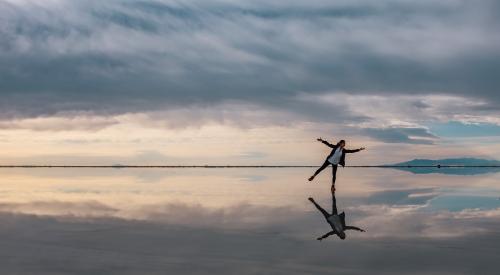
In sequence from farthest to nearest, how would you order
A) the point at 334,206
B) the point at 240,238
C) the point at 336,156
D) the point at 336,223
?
the point at 336,156, the point at 334,206, the point at 336,223, the point at 240,238

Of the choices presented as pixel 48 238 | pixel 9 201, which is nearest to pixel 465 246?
pixel 48 238

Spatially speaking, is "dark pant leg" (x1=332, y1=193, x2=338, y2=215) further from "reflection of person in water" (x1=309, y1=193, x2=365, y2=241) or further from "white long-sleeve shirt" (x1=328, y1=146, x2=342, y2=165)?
"white long-sleeve shirt" (x1=328, y1=146, x2=342, y2=165)

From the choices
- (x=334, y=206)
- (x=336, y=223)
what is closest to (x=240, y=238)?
(x=336, y=223)

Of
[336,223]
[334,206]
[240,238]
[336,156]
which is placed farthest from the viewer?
[336,156]

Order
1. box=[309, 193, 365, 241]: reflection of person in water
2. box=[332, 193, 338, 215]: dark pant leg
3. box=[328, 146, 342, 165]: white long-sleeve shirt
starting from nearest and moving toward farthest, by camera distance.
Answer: box=[309, 193, 365, 241]: reflection of person in water < box=[332, 193, 338, 215]: dark pant leg < box=[328, 146, 342, 165]: white long-sleeve shirt

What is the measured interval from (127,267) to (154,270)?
1.47 feet

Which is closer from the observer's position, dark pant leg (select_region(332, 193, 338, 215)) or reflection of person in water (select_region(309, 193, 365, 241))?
reflection of person in water (select_region(309, 193, 365, 241))

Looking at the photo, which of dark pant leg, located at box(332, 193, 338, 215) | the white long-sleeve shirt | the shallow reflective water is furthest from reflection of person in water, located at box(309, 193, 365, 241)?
the white long-sleeve shirt

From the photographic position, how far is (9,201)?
20.3m

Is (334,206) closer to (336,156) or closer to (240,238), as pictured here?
(240,238)

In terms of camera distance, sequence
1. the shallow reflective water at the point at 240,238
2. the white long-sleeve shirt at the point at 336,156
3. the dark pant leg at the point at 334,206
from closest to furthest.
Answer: the shallow reflective water at the point at 240,238, the dark pant leg at the point at 334,206, the white long-sleeve shirt at the point at 336,156

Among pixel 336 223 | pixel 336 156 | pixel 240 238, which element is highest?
pixel 336 156

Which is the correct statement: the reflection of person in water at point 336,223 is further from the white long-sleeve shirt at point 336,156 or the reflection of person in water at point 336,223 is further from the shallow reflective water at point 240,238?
the white long-sleeve shirt at point 336,156

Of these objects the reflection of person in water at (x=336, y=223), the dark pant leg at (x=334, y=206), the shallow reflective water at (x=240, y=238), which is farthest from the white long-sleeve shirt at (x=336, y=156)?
the reflection of person in water at (x=336, y=223)
